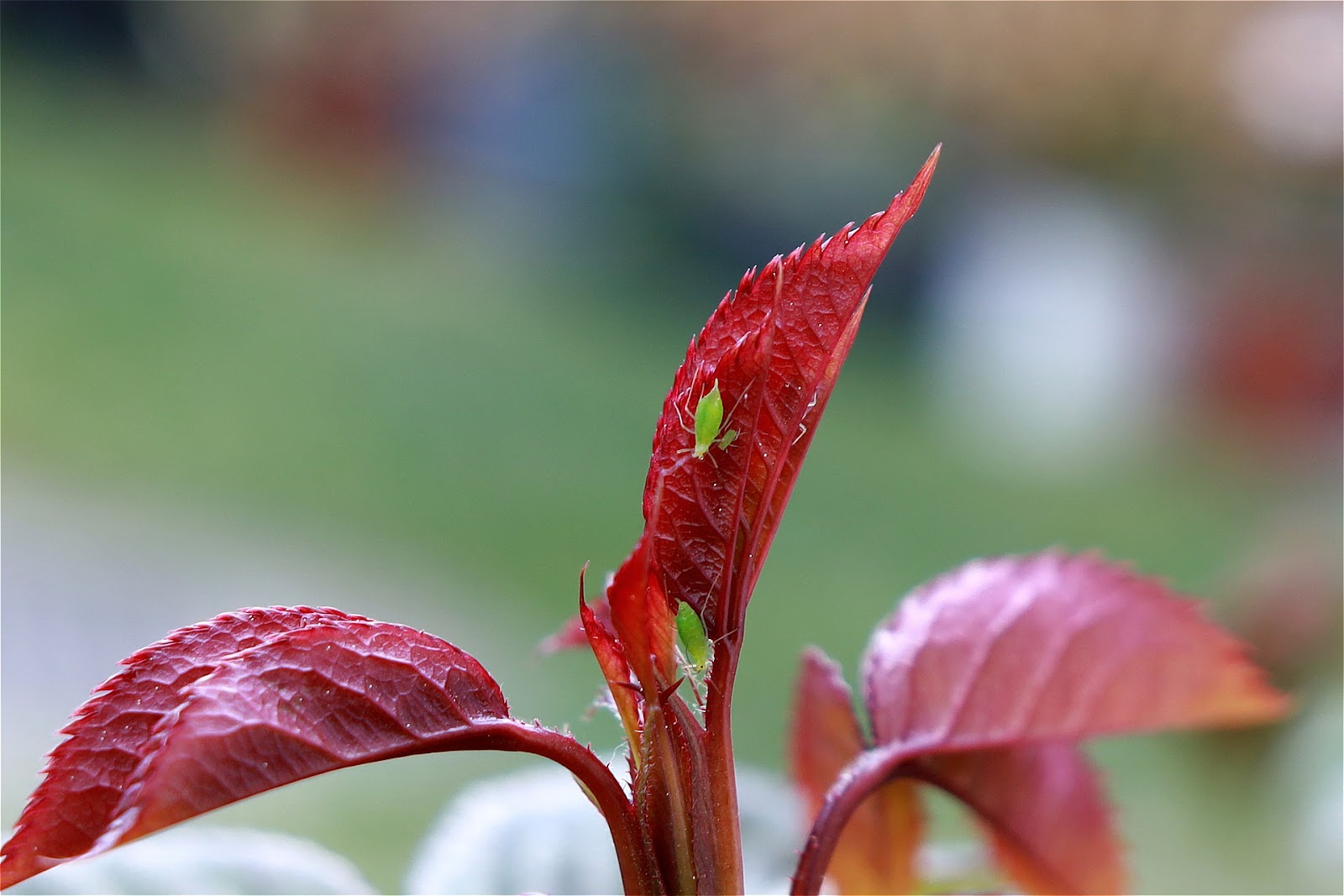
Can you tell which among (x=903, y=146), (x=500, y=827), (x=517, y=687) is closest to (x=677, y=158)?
(x=903, y=146)

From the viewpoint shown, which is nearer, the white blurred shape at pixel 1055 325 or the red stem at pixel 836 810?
the red stem at pixel 836 810

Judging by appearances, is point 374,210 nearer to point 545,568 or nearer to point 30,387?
point 30,387

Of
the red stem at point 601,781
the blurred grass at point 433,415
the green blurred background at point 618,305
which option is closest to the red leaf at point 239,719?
the red stem at point 601,781

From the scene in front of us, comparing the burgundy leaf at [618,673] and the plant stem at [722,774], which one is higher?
the burgundy leaf at [618,673]

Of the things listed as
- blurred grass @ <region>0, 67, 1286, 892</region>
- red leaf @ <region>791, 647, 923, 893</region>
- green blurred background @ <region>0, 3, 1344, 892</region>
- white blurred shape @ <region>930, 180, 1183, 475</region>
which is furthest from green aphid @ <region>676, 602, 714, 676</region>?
white blurred shape @ <region>930, 180, 1183, 475</region>

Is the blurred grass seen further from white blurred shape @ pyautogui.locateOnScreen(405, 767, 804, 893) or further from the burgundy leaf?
the burgundy leaf

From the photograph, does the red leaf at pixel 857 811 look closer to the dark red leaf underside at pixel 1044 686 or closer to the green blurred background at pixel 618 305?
the dark red leaf underside at pixel 1044 686
